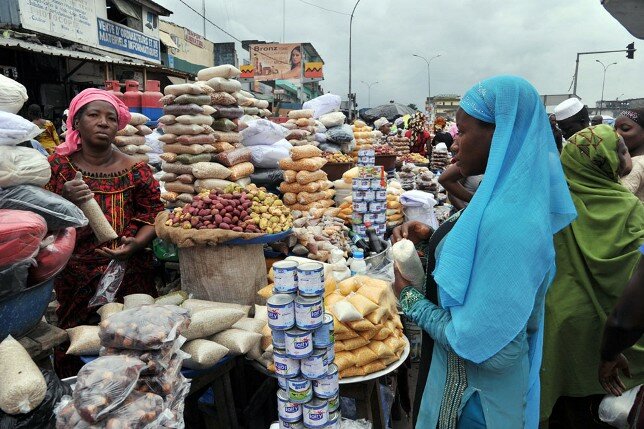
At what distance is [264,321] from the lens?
99.0 inches

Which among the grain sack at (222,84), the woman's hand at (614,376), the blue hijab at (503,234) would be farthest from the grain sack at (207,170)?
the woman's hand at (614,376)

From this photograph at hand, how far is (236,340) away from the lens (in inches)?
88.0

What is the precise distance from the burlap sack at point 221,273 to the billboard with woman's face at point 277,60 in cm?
3713

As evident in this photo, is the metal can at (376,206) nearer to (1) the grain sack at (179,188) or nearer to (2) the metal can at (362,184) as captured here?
(2) the metal can at (362,184)

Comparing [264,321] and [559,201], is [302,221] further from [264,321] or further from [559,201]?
[559,201]

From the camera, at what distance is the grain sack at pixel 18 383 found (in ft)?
4.17

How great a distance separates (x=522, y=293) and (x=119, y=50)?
65.9ft

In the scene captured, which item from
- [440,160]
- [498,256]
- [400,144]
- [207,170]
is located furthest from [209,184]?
[400,144]

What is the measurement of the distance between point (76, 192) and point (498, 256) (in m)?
2.30

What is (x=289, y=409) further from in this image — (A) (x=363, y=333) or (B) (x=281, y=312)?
(A) (x=363, y=333)

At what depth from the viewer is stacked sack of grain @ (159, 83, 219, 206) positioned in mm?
4230

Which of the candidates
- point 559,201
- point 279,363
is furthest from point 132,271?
point 559,201

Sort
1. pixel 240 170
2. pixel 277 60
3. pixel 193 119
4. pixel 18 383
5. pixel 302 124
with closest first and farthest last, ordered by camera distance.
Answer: pixel 18 383
pixel 193 119
pixel 240 170
pixel 302 124
pixel 277 60

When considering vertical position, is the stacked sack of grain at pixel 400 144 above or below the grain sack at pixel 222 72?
below
